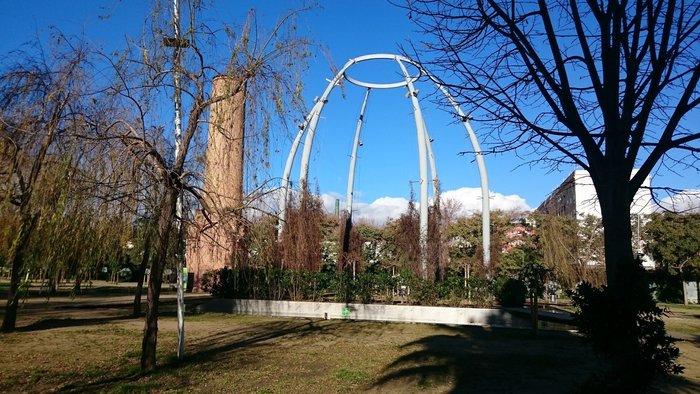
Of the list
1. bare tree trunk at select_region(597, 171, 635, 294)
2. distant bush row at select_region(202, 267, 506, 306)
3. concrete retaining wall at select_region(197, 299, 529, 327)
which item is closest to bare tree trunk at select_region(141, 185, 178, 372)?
bare tree trunk at select_region(597, 171, 635, 294)

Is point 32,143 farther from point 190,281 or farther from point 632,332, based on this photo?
point 190,281

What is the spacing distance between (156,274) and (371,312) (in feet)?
42.6

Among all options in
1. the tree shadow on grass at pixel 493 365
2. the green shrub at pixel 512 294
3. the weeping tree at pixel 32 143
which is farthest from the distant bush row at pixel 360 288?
the weeping tree at pixel 32 143

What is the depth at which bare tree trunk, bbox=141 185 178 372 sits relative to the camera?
8.12m

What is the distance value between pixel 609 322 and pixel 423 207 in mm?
25256

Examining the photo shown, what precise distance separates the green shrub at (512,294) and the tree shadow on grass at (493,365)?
792 cm

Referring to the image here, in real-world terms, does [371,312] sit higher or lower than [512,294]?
lower

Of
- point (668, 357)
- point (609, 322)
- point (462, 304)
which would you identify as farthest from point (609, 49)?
point (462, 304)

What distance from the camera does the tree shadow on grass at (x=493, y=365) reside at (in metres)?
7.92

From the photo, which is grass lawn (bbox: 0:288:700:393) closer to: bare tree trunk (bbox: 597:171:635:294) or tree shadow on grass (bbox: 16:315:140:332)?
tree shadow on grass (bbox: 16:315:140:332)

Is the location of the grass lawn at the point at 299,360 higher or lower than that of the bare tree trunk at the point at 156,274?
lower

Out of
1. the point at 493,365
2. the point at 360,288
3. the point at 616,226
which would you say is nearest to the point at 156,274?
the point at 493,365

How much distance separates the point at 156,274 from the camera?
331 inches

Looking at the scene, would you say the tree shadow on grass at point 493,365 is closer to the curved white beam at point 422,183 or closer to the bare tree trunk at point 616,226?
the bare tree trunk at point 616,226
